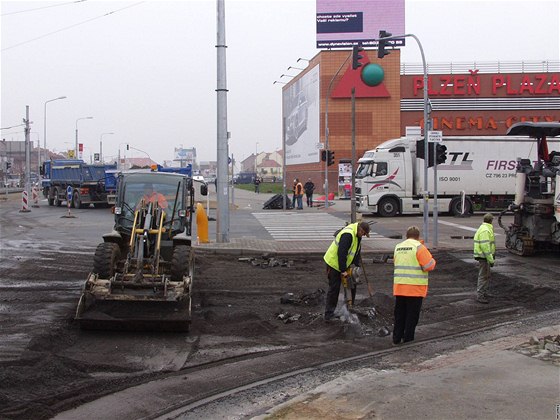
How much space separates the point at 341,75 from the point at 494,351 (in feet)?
165

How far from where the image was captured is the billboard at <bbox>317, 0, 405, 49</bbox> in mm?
58656

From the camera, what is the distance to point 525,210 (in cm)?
1778

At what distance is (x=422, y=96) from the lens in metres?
57.4

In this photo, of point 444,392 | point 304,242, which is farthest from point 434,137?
point 444,392

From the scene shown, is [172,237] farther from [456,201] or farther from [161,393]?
[456,201]

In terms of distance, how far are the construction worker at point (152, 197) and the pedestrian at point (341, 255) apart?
128 inches

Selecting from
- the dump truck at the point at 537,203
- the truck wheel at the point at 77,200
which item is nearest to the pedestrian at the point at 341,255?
the dump truck at the point at 537,203

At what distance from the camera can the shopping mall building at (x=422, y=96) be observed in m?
56.7

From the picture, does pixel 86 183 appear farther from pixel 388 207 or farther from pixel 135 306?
pixel 135 306

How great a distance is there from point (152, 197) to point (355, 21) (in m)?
51.0

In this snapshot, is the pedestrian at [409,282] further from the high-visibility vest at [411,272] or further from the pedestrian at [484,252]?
the pedestrian at [484,252]

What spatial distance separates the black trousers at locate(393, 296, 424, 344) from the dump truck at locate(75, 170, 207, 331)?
285 cm

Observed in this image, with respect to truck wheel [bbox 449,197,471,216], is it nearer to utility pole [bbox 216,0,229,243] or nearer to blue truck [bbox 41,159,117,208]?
utility pole [bbox 216,0,229,243]

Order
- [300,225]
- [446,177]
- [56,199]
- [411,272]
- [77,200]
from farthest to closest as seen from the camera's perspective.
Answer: [56,199] → [77,200] → [446,177] → [300,225] → [411,272]
